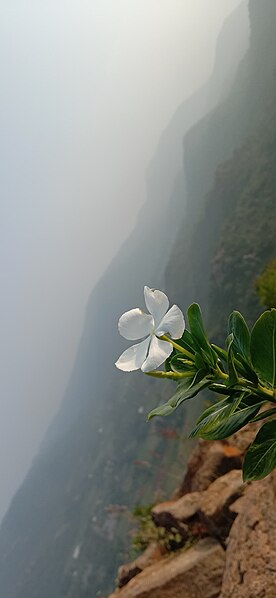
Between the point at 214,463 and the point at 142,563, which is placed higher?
the point at 214,463

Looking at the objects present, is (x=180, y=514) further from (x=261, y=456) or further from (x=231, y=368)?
(x=231, y=368)

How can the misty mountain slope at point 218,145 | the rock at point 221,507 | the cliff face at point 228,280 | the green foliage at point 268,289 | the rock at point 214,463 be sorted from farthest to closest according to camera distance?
the misty mountain slope at point 218,145
the green foliage at point 268,289
the rock at point 214,463
the rock at point 221,507
the cliff face at point 228,280

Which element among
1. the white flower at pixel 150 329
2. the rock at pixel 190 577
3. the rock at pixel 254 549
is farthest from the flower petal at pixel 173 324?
the rock at pixel 190 577

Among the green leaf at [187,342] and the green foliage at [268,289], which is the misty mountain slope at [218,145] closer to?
the green foliage at [268,289]

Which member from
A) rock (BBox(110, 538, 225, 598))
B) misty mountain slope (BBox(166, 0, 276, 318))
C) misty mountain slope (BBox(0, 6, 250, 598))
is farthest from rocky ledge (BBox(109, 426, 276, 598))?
misty mountain slope (BBox(166, 0, 276, 318))

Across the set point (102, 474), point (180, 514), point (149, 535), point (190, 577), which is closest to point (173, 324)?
point (190, 577)

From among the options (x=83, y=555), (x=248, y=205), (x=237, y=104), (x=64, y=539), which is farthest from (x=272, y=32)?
(x=64, y=539)

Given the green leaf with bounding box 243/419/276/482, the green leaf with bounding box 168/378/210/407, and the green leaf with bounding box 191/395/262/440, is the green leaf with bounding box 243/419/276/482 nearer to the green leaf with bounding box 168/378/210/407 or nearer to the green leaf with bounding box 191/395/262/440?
the green leaf with bounding box 191/395/262/440
